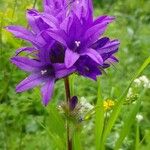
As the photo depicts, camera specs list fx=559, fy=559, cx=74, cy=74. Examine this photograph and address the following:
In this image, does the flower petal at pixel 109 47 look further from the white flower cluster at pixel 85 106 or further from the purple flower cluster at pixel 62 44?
the white flower cluster at pixel 85 106

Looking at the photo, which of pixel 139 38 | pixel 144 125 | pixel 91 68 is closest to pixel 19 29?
pixel 91 68

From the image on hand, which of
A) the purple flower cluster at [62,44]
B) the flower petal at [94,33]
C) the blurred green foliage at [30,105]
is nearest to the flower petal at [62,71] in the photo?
the purple flower cluster at [62,44]

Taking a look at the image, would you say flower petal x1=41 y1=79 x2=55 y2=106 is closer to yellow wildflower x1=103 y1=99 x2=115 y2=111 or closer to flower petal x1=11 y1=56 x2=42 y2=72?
flower petal x1=11 y1=56 x2=42 y2=72

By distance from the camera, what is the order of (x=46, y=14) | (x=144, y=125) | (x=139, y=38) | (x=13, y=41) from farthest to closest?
(x=139, y=38) → (x=144, y=125) → (x=13, y=41) → (x=46, y=14)

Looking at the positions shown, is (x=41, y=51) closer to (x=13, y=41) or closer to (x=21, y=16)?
(x=13, y=41)

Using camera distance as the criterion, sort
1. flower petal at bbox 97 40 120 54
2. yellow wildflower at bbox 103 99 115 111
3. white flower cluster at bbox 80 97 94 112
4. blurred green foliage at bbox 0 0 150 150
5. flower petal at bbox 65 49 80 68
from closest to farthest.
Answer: flower petal at bbox 65 49 80 68
flower petal at bbox 97 40 120 54
white flower cluster at bbox 80 97 94 112
yellow wildflower at bbox 103 99 115 111
blurred green foliage at bbox 0 0 150 150

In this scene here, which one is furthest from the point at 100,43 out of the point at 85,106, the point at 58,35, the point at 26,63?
the point at 85,106

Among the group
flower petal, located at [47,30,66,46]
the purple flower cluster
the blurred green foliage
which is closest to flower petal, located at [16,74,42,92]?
the purple flower cluster
